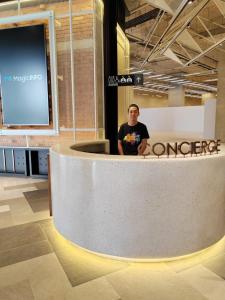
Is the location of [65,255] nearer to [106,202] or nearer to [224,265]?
[106,202]

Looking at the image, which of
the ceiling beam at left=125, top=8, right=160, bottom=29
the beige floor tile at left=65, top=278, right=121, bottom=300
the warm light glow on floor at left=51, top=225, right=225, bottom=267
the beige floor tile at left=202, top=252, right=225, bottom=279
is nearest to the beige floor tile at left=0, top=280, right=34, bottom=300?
the beige floor tile at left=65, top=278, right=121, bottom=300

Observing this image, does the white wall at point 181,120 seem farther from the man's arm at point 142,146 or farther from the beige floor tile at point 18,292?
the beige floor tile at point 18,292

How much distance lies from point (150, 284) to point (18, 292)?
1138 mm

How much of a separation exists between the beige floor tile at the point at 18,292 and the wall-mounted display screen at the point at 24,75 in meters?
4.39

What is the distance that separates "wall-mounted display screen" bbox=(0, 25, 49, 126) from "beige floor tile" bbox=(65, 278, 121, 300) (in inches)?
Answer: 179

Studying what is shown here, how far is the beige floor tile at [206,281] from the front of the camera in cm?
201

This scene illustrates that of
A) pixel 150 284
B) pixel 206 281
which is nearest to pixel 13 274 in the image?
pixel 150 284

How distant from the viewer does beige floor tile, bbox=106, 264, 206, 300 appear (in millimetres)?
1997

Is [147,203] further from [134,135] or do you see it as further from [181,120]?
[181,120]

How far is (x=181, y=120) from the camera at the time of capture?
17.2m

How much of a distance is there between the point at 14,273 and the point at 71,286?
61 centimetres

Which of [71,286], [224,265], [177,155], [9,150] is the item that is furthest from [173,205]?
[9,150]

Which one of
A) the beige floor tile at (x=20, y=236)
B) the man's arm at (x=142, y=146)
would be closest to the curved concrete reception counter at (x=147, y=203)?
the beige floor tile at (x=20, y=236)

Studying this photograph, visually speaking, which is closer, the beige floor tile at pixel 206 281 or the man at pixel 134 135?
the beige floor tile at pixel 206 281
